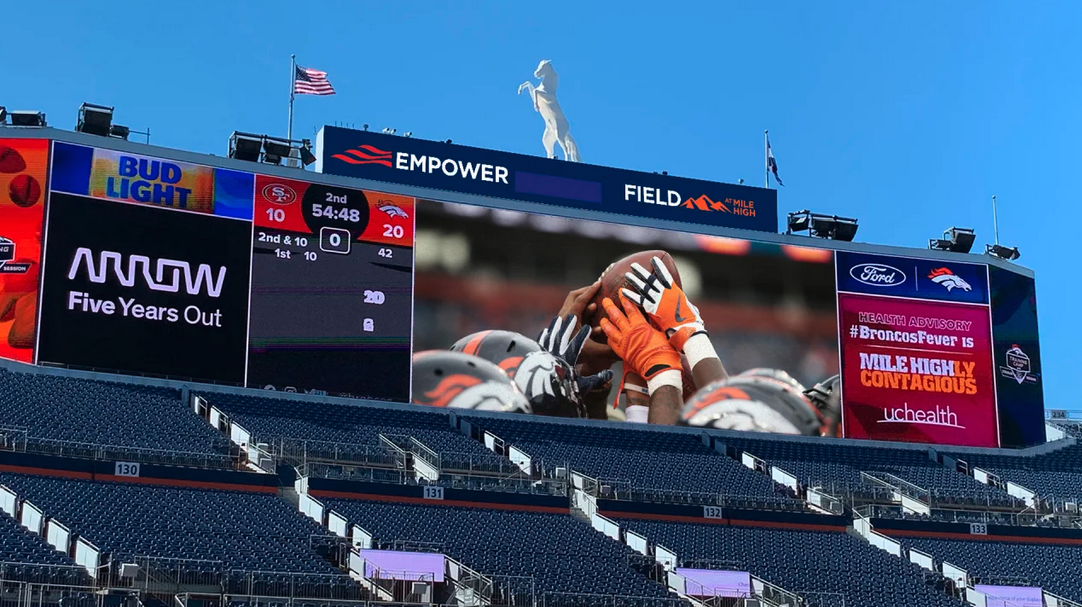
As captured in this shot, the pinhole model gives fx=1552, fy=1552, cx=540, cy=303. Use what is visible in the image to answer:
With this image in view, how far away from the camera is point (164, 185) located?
3769cm

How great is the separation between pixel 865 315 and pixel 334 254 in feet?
51.9

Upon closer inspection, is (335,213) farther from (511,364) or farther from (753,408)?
(753,408)

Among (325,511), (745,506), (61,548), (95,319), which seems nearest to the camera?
(61,548)

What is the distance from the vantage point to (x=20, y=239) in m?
35.8

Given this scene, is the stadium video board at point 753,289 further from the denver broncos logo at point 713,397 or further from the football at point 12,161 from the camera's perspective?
the football at point 12,161

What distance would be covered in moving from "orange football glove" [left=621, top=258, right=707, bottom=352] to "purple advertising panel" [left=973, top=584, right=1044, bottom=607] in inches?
→ 399

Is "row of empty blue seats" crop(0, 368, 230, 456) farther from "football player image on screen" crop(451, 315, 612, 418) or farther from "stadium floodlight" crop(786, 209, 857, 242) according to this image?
"stadium floodlight" crop(786, 209, 857, 242)

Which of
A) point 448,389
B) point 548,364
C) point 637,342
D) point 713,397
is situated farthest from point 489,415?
point 713,397

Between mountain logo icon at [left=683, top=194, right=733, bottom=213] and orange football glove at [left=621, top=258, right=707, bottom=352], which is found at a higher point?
mountain logo icon at [left=683, top=194, right=733, bottom=213]

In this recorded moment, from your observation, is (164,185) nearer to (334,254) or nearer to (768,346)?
(334,254)

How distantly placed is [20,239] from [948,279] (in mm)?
26362

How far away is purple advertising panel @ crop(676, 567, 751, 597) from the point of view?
110ft

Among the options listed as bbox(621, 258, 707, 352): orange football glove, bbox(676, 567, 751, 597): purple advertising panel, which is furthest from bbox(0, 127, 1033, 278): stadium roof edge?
bbox(676, 567, 751, 597): purple advertising panel

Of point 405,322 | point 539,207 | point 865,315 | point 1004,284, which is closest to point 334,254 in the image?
point 405,322
